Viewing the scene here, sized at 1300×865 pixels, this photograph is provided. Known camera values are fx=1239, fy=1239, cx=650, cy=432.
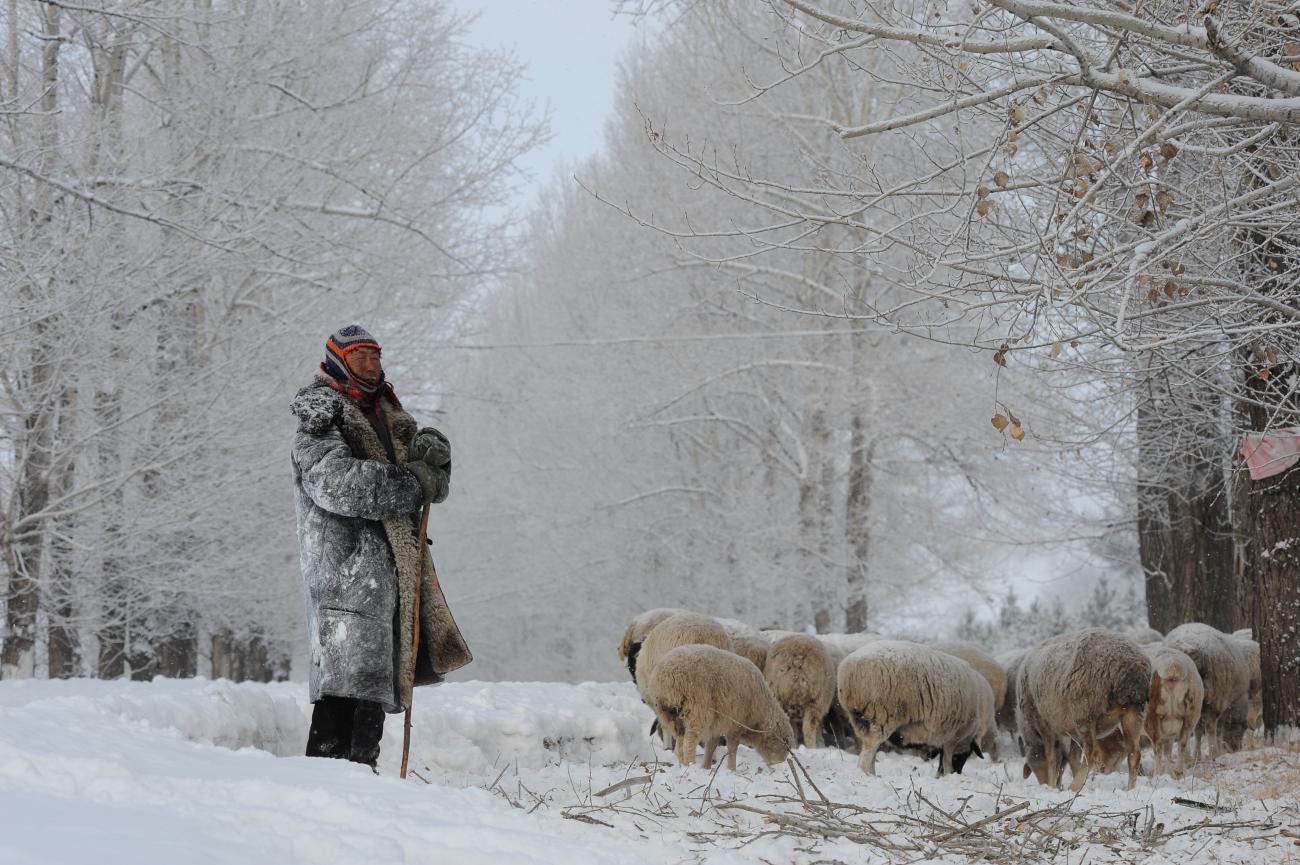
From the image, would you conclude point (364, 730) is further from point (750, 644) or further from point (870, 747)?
point (750, 644)

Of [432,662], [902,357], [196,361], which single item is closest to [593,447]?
[902,357]

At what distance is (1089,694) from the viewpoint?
6711mm

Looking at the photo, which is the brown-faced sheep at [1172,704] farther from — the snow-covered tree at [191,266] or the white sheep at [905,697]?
the snow-covered tree at [191,266]

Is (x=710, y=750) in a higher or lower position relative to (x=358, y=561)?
lower

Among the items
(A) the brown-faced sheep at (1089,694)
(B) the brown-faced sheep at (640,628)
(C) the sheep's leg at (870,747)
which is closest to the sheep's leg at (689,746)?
(C) the sheep's leg at (870,747)

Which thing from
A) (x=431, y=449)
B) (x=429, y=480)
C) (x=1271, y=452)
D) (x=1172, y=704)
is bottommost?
(x=1172, y=704)

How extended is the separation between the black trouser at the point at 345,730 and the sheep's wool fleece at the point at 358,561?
10 centimetres

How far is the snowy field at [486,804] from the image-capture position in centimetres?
247

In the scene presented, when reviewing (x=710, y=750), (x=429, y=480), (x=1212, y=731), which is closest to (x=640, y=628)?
(x=710, y=750)

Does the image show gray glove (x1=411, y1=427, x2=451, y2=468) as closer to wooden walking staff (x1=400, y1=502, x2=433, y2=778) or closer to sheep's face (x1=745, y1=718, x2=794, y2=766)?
wooden walking staff (x1=400, y1=502, x2=433, y2=778)

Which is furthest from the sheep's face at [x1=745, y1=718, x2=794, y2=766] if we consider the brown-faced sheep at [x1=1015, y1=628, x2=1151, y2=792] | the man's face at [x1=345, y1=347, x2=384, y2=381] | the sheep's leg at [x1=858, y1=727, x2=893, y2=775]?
the man's face at [x1=345, y1=347, x2=384, y2=381]

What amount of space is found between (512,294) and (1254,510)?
22465 mm

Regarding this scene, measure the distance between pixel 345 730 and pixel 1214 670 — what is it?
20.6ft

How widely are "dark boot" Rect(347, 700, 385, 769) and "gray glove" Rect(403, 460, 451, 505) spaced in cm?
72
